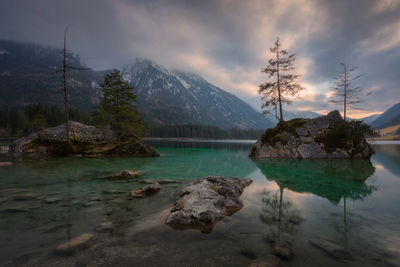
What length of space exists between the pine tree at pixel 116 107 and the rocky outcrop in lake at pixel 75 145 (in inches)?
86.9

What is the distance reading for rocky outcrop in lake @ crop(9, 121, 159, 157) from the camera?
23.3 m

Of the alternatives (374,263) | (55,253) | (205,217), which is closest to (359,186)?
(374,263)

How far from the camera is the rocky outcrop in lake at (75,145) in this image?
23.3 meters

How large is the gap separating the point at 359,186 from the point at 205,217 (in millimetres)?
9251

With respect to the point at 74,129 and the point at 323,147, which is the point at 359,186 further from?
the point at 74,129

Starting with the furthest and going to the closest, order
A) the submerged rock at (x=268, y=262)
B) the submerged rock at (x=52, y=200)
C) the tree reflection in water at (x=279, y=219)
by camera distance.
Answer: the submerged rock at (x=52, y=200) < the tree reflection in water at (x=279, y=219) < the submerged rock at (x=268, y=262)

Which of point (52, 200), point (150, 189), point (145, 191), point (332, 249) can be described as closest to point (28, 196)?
point (52, 200)

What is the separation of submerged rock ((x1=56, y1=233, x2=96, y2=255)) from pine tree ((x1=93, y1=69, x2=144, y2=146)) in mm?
22928

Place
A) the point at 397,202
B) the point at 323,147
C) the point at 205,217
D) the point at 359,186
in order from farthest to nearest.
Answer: the point at 323,147 → the point at 359,186 → the point at 397,202 → the point at 205,217

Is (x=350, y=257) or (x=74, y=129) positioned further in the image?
(x=74, y=129)

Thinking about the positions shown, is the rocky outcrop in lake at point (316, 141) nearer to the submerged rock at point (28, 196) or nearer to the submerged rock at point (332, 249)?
the submerged rock at point (332, 249)

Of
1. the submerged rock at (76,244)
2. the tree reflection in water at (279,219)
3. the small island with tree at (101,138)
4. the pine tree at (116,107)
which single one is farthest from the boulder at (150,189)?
the pine tree at (116,107)

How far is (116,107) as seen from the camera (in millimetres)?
25250

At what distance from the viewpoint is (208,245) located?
389 cm
